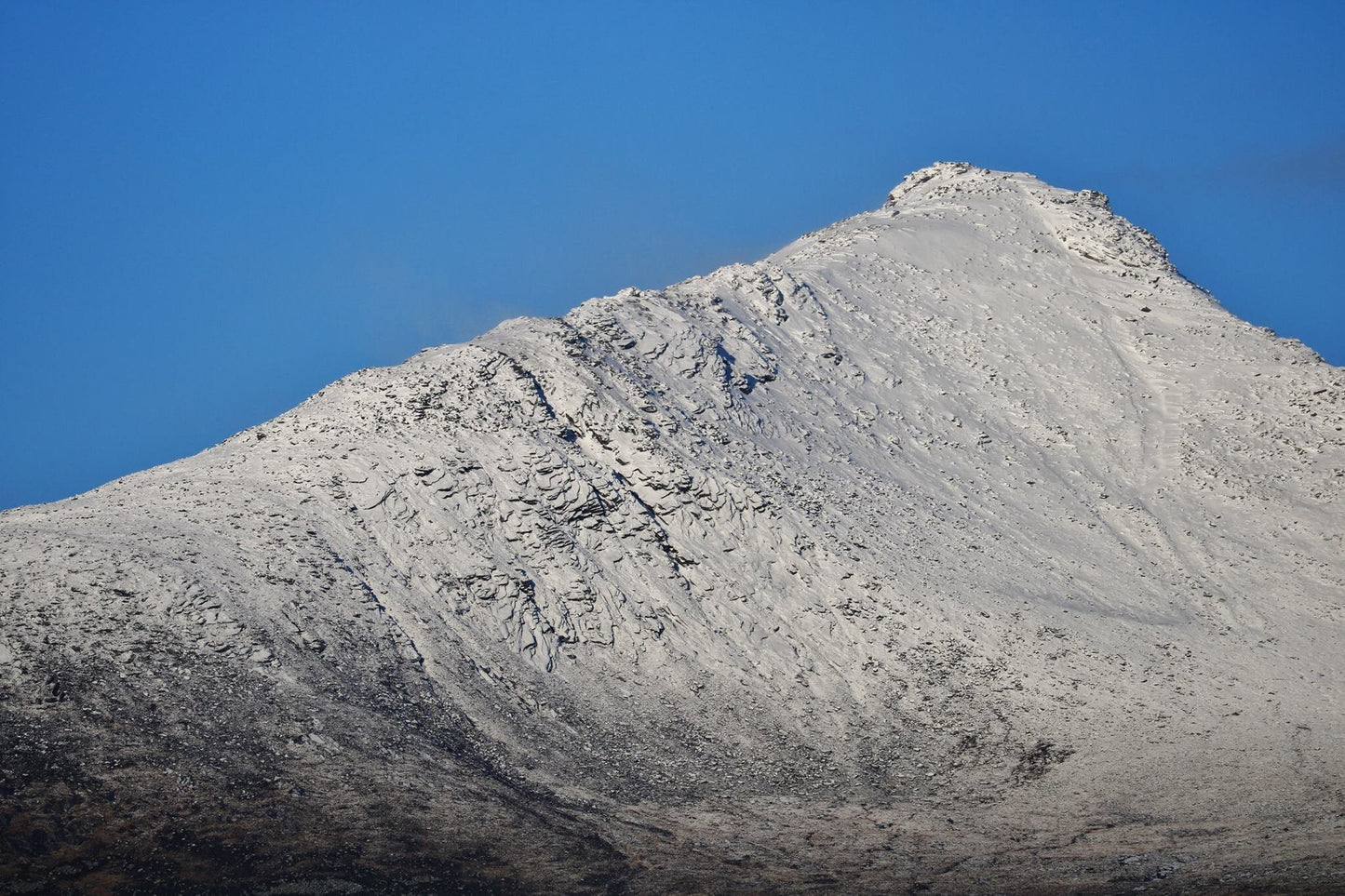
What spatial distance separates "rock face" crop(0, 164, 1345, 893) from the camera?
155 feet

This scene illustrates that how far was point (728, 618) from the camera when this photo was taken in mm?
66312

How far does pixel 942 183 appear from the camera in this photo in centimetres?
11269

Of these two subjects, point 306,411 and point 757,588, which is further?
point 306,411

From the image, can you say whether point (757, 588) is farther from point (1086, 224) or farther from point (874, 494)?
point (1086, 224)

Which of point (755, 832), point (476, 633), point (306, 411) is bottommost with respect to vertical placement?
point (755, 832)

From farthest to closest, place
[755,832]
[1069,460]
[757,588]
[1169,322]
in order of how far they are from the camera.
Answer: [1169,322] → [1069,460] → [757,588] → [755,832]

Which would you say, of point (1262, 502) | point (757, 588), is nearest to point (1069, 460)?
point (1262, 502)

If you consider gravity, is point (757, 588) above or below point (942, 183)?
below

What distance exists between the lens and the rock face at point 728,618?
47.3m

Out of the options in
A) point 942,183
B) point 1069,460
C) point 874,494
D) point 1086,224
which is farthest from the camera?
point 942,183

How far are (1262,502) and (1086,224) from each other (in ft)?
99.8

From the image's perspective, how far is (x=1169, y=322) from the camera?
9312cm

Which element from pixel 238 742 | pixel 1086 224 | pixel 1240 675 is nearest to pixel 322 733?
pixel 238 742

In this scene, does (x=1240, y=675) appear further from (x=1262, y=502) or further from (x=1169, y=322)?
(x=1169, y=322)
